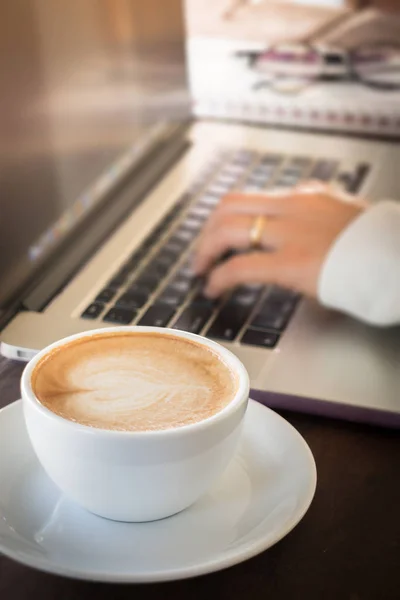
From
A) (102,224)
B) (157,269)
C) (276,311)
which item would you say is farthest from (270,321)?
(102,224)

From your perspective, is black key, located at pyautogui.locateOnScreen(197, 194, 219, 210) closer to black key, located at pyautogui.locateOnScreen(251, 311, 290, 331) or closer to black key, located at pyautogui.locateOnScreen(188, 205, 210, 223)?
black key, located at pyautogui.locateOnScreen(188, 205, 210, 223)

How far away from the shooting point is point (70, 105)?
0.83 m

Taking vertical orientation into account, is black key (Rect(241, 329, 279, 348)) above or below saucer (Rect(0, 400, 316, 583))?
below

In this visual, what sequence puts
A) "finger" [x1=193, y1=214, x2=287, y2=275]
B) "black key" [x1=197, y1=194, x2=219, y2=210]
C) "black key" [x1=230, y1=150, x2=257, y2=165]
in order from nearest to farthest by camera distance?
"finger" [x1=193, y1=214, x2=287, y2=275] → "black key" [x1=197, y1=194, x2=219, y2=210] → "black key" [x1=230, y1=150, x2=257, y2=165]

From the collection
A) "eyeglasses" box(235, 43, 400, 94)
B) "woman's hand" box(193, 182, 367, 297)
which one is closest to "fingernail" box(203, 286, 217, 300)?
"woman's hand" box(193, 182, 367, 297)

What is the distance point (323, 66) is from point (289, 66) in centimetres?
4

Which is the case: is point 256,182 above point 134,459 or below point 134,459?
below

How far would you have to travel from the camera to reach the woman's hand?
699mm

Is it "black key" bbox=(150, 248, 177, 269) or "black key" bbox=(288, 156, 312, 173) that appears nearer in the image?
"black key" bbox=(150, 248, 177, 269)

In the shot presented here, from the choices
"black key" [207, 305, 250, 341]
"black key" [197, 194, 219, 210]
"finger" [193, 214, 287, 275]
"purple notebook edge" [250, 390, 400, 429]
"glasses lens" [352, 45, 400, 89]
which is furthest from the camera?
"glasses lens" [352, 45, 400, 89]

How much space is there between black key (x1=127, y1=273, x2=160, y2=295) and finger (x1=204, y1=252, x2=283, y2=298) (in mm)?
40

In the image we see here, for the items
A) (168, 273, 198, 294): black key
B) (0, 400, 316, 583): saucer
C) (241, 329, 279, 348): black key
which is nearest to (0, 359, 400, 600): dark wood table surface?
(0, 400, 316, 583): saucer

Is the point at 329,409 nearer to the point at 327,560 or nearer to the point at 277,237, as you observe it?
the point at 327,560

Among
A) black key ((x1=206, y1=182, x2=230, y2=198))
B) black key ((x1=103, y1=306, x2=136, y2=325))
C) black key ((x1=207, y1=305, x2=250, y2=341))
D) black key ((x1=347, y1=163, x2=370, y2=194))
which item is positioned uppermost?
black key ((x1=103, y1=306, x2=136, y2=325))
